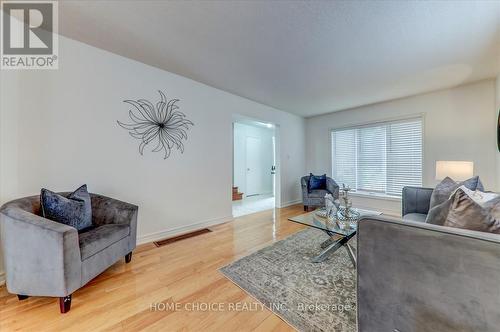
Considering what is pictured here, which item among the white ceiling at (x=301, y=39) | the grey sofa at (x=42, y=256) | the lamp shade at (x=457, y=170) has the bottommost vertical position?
the grey sofa at (x=42, y=256)

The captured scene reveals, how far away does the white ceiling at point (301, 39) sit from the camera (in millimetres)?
1692

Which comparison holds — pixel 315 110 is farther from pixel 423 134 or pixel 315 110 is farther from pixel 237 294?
pixel 237 294

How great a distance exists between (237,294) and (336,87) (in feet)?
11.1

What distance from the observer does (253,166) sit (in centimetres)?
661

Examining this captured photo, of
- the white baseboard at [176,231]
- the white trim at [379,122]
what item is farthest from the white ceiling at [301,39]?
the white baseboard at [176,231]

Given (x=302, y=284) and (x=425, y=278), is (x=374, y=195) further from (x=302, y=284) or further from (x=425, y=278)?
(x=425, y=278)

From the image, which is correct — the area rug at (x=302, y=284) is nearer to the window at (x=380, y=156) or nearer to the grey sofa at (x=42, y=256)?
the grey sofa at (x=42, y=256)

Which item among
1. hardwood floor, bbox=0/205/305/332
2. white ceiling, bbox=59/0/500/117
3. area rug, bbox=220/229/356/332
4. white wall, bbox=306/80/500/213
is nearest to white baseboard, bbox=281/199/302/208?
white wall, bbox=306/80/500/213

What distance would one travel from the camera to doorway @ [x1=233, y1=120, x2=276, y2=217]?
608cm

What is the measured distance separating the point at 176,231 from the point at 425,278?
290cm

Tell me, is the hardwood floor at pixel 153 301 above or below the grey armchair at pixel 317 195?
below

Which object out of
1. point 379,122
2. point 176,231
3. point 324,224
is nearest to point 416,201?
point 324,224

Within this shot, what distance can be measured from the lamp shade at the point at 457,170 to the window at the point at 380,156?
1238 millimetres

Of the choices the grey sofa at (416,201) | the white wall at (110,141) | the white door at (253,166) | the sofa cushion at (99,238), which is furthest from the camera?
the white door at (253,166)
